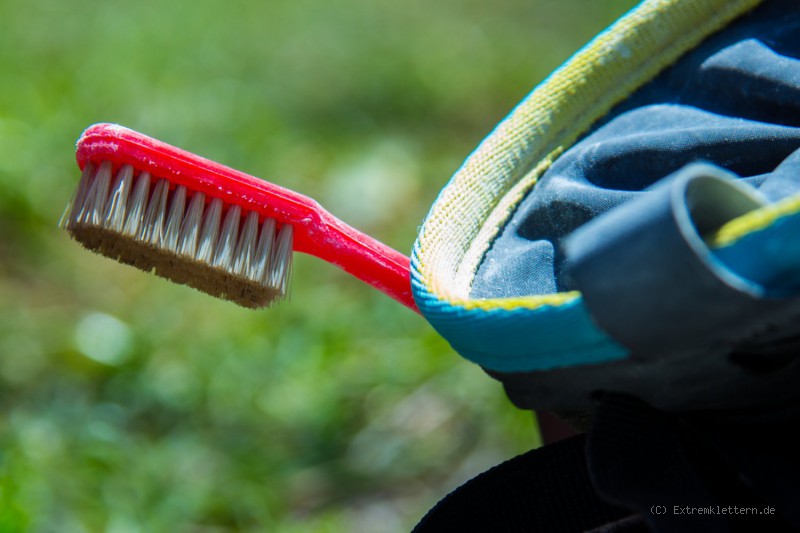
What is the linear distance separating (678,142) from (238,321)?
1234mm

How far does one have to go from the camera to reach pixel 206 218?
792 mm

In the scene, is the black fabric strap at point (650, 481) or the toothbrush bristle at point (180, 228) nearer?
the black fabric strap at point (650, 481)

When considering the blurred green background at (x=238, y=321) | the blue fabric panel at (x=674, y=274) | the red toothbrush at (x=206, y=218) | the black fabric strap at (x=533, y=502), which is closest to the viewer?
the blue fabric panel at (x=674, y=274)

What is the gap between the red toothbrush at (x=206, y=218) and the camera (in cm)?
77

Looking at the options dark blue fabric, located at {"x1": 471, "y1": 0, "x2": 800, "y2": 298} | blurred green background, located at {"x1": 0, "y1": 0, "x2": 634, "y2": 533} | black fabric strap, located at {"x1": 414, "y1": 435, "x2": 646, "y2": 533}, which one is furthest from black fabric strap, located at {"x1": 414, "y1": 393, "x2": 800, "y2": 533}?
blurred green background, located at {"x1": 0, "y1": 0, "x2": 634, "y2": 533}

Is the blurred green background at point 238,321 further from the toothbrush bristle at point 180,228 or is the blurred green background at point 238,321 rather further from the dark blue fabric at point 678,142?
the dark blue fabric at point 678,142

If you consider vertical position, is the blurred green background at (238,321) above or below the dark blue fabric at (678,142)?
above

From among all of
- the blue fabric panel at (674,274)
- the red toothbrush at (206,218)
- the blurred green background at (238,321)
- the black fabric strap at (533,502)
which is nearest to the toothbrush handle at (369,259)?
the red toothbrush at (206,218)

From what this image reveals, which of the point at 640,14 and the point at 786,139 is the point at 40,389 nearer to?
the point at 640,14

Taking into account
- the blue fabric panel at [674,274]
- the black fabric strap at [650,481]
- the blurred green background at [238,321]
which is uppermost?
the blurred green background at [238,321]

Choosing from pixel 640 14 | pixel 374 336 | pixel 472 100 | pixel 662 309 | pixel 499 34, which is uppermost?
pixel 499 34

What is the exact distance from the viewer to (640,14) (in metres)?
0.82

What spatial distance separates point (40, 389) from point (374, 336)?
1.95ft

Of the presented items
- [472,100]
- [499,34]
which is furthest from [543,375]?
[499,34]
